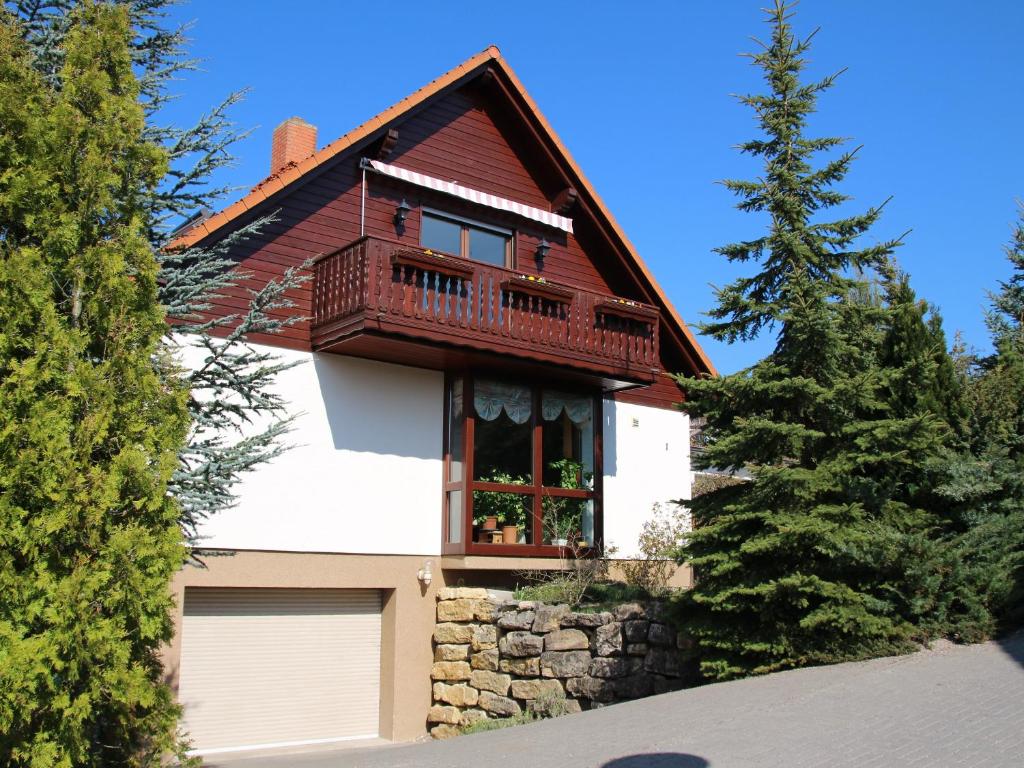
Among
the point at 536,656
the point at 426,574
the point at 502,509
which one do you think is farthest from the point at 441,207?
the point at 536,656

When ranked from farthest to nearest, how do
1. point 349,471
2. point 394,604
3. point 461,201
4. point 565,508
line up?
point 461,201, point 565,508, point 394,604, point 349,471

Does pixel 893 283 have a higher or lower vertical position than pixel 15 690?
higher

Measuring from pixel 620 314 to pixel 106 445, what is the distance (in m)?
9.91

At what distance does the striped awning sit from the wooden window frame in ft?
1.09

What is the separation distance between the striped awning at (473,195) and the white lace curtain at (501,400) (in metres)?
3.05

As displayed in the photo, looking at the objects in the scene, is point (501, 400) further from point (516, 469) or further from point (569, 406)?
point (569, 406)

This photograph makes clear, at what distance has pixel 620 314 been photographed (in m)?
15.6

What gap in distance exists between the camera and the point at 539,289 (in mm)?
14703

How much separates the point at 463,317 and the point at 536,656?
4.71 metres

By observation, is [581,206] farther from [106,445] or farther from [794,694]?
[106,445]

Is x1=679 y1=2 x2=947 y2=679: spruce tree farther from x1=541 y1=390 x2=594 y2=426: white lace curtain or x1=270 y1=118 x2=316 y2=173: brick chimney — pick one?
x1=270 y1=118 x2=316 y2=173: brick chimney

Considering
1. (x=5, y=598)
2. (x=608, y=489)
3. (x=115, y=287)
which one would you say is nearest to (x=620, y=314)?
(x=608, y=489)

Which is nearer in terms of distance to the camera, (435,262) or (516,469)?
(435,262)

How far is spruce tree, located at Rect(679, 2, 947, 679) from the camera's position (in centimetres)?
1056
